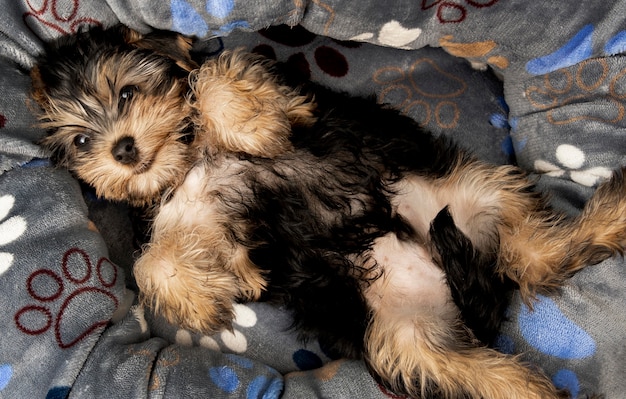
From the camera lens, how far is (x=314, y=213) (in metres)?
2.28

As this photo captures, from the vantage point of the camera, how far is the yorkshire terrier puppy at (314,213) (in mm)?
2146

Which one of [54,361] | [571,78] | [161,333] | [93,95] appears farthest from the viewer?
[161,333]

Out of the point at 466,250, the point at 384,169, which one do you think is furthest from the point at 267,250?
the point at 466,250

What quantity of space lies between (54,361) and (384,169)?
165 cm

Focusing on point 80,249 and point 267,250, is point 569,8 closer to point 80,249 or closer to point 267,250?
point 267,250

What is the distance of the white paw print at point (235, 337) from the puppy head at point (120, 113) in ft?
2.71

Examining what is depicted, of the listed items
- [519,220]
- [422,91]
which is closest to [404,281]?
[519,220]

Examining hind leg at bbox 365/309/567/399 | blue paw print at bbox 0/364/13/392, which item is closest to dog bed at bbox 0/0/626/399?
blue paw print at bbox 0/364/13/392

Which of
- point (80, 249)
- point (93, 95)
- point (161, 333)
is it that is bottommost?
point (161, 333)

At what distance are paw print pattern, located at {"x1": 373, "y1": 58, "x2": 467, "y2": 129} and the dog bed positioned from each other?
0.24m

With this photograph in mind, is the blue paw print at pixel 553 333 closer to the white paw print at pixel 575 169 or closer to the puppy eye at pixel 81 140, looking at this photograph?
the white paw print at pixel 575 169

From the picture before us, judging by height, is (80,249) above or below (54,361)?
above

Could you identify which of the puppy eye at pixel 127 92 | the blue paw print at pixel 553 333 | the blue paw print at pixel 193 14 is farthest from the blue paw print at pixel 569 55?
the puppy eye at pixel 127 92

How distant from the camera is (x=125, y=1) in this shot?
2.42 meters
